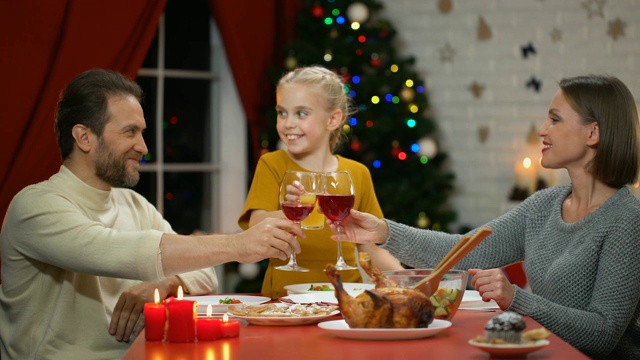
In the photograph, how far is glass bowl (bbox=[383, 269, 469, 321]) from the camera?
226cm

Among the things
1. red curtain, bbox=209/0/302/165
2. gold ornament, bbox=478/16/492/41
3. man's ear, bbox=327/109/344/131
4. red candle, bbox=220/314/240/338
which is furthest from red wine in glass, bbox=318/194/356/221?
gold ornament, bbox=478/16/492/41

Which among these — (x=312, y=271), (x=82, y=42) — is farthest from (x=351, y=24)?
(x=312, y=271)

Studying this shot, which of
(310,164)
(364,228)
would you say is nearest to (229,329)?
(364,228)

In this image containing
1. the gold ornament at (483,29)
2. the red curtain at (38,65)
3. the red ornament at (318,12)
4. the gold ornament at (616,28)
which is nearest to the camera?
the red curtain at (38,65)

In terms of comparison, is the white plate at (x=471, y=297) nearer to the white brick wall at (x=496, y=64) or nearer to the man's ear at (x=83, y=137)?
the man's ear at (x=83, y=137)

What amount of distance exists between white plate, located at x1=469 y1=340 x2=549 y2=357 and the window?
3.68 metres

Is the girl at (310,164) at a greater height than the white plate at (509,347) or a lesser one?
greater

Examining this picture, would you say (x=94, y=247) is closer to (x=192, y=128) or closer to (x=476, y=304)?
(x=476, y=304)

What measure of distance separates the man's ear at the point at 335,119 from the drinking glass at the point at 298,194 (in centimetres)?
115

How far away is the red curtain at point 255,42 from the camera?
550 centimetres

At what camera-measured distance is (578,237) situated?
266cm

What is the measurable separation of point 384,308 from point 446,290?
309 millimetres

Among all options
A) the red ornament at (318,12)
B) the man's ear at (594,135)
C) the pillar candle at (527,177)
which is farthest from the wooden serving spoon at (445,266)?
the pillar candle at (527,177)

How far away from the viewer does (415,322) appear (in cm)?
203
